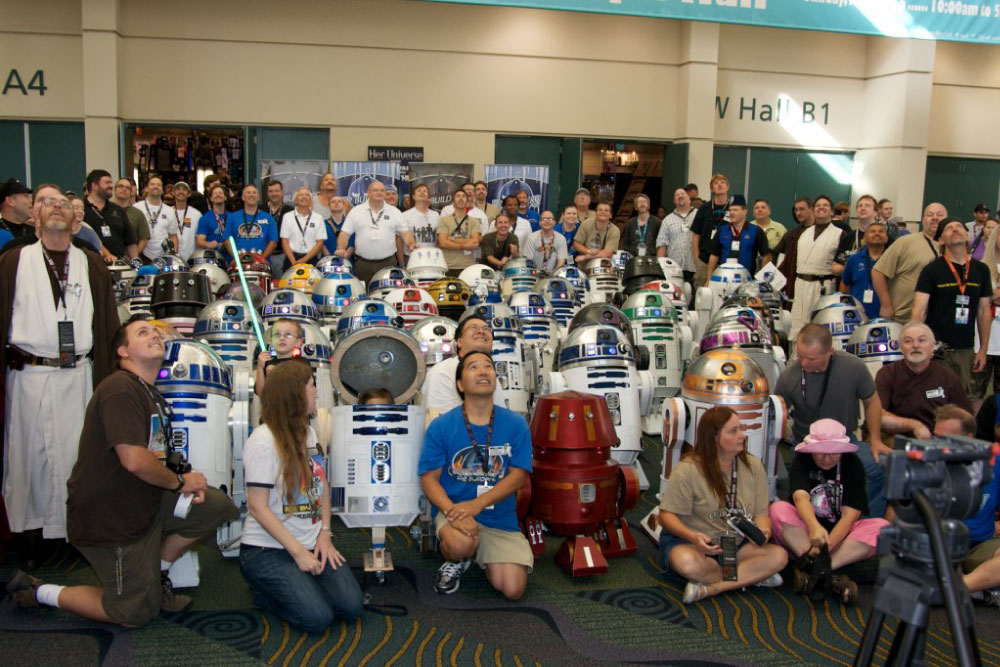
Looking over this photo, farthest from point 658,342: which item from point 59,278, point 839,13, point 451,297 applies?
point 839,13

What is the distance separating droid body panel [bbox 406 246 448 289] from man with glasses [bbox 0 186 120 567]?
4.31 m

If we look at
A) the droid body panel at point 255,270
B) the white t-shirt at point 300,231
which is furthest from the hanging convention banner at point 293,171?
the droid body panel at point 255,270

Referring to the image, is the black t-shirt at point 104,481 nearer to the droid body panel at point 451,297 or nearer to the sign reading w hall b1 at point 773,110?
the droid body panel at point 451,297

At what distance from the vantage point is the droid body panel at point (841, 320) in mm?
6855

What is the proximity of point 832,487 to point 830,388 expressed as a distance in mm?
874

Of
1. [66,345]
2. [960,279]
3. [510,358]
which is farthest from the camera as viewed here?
[960,279]

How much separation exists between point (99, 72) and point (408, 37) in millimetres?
4530

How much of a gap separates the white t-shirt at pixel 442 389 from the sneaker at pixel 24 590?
2.05 metres

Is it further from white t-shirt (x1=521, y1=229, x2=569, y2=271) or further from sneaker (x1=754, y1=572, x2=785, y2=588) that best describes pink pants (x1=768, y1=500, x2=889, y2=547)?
white t-shirt (x1=521, y1=229, x2=569, y2=271)

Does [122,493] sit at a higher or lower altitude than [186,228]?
lower

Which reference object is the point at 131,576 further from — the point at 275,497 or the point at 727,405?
the point at 727,405

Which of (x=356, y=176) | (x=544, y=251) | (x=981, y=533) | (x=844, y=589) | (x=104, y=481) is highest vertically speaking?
(x=356, y=176)

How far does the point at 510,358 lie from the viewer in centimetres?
588

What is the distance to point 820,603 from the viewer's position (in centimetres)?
432
